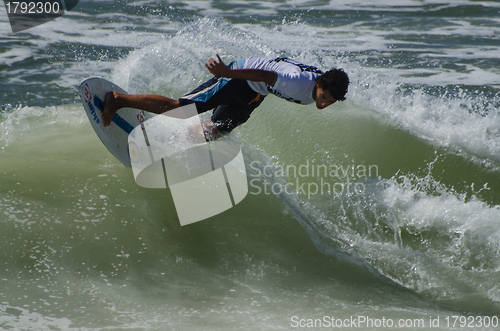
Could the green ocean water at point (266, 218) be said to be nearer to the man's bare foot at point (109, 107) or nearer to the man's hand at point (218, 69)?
the man's bare foot at point (109, 107)

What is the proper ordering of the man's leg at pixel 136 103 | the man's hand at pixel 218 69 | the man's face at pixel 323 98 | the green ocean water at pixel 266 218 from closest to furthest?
the green ocean water at pixel 266 218
the man's hand at pixel 218 69
the man's face at pixel 323 98
the man's leg at pixel 136 103

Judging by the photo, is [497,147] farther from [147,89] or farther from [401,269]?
[147,89]

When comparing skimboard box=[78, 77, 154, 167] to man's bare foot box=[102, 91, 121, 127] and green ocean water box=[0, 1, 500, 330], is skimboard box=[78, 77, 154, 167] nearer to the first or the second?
man's bare foot box=[102, 91, 121, 127]

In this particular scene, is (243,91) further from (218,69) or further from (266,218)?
(266,218)

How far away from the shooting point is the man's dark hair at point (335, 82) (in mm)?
3346

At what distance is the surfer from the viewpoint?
3.40m

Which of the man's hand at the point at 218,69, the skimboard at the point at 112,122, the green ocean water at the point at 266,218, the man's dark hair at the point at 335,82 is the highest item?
the man's hand at the point at 218,69

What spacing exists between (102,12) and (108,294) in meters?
8.93

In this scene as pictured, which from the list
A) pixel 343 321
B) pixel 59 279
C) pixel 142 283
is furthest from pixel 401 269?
pixel 59 279

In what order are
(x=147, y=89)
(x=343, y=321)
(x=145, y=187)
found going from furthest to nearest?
(x=147, y=89), (x=145, y=187), (x=343, y=321)

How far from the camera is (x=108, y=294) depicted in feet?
9.78

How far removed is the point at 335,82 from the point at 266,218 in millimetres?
1374

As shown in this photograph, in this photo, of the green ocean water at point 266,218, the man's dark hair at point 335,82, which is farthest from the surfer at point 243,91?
the green ocean water at point 266,218

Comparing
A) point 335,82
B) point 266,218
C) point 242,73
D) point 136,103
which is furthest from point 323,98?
point 136,103
